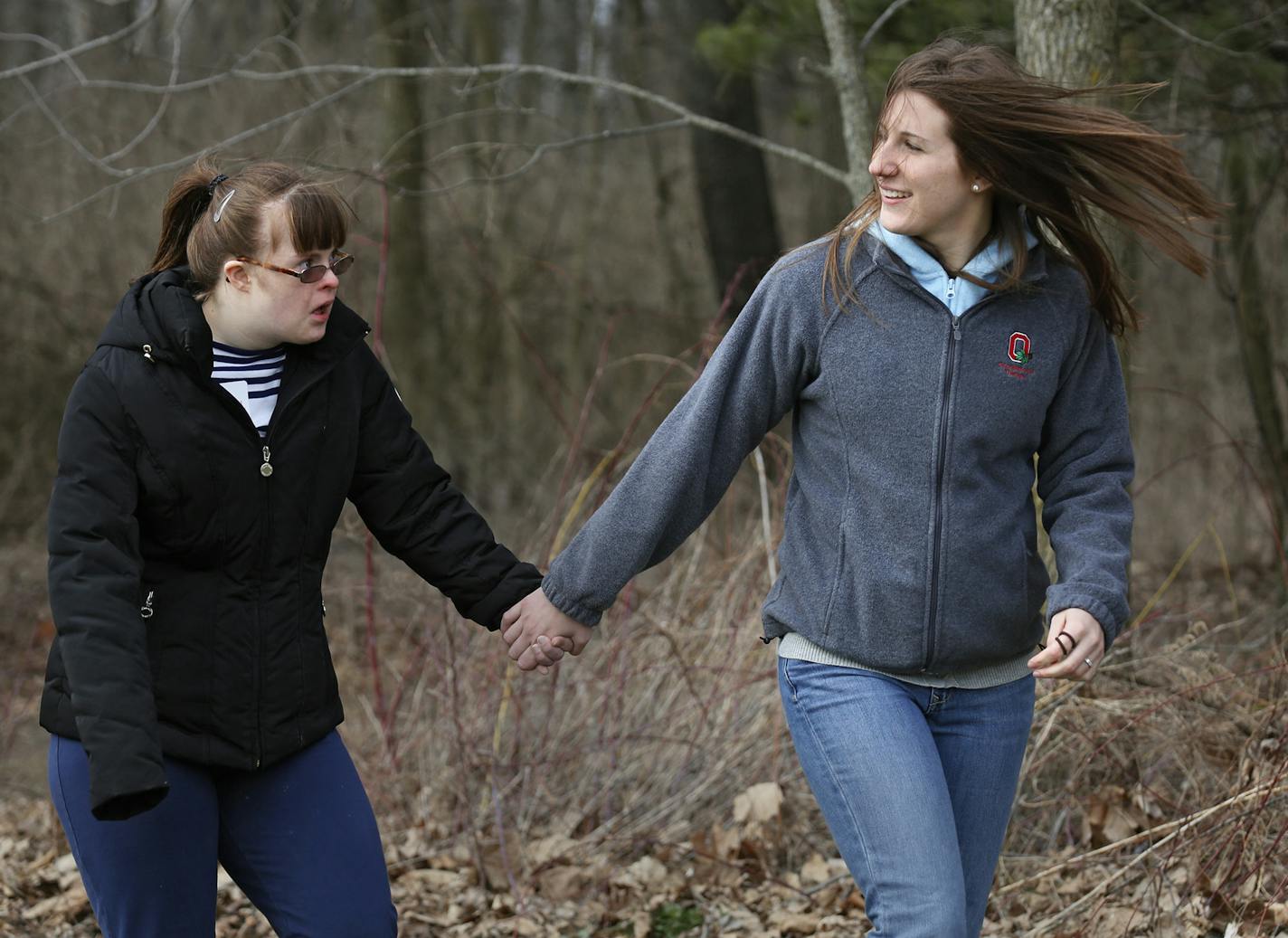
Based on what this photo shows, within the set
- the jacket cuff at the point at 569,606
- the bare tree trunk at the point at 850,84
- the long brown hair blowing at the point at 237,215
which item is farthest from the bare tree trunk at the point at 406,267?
the jacket cuff at the point at 569,606

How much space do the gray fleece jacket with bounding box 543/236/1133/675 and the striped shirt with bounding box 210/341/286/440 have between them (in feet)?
2.17

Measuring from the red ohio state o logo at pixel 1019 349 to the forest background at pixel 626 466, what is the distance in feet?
3.16

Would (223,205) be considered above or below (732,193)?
above

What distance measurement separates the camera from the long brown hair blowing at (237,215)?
2838mm

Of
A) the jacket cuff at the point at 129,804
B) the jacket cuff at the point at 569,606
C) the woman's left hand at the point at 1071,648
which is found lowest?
the jacket cuff at the point at 129,804

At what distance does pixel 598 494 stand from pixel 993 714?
266cm

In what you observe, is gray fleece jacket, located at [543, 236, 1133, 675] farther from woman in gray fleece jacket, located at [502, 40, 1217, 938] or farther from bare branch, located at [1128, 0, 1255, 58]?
bare branch, located at [1128, 0, 1255, 58]

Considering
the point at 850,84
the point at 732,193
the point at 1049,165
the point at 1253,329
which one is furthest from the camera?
the point at 732,193

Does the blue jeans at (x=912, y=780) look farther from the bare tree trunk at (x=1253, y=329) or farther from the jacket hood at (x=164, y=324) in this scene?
the bare tree trunk at (x=1253, y=329)

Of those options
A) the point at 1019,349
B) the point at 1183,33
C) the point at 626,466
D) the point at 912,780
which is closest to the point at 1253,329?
the point at 1183,33

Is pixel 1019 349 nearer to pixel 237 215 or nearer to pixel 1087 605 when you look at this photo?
pixel 1087 605

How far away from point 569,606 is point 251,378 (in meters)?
0.78

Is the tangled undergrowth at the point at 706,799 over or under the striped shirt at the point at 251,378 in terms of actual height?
under

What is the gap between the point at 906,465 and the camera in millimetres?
2725
